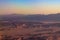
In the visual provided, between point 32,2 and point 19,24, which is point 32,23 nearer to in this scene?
point 19,24

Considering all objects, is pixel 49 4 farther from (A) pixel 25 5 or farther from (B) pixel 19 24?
(B) pixel 19 24

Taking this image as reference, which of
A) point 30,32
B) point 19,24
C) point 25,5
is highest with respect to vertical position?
point 25,5

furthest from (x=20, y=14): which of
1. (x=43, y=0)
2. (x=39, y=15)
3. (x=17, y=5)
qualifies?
(x=43, y=0)

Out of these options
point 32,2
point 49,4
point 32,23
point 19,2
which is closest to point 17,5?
point 19,2

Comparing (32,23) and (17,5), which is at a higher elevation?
(17,5)

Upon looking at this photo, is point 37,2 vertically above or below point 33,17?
above

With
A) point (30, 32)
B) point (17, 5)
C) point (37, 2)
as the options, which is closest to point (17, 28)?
point (30, 32)

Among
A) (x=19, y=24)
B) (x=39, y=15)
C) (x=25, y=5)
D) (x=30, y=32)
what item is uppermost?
(x=25, y=5)
